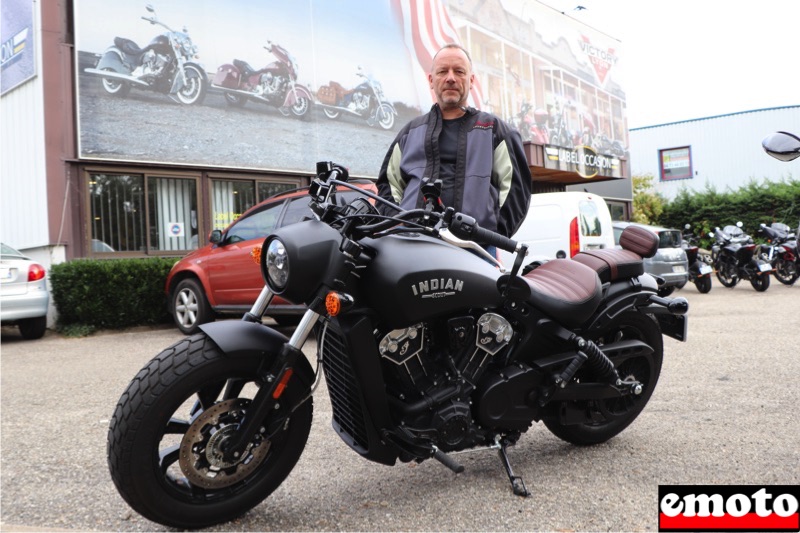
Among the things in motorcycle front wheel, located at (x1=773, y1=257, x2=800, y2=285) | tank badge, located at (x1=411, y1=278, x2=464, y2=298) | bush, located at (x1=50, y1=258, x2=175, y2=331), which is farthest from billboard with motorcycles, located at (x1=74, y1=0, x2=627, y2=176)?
tank badge, located at (x1=411, y1=278, x2=464, y2=298)

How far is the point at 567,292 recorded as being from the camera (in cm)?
292

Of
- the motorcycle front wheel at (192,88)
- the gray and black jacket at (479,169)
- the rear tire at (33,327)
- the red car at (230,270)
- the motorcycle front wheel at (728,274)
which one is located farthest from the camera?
the motorcycle front wheel at (728,274)

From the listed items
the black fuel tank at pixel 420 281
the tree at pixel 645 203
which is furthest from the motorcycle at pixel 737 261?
the black fuel tank at pixel 420 281

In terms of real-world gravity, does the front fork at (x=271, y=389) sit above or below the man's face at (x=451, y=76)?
below

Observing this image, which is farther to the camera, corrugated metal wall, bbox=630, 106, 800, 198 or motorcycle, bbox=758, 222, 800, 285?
corrugated metal wall, bbox=630, 106, 800, 198

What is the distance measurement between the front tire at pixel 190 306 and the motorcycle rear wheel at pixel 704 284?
9.60 meters

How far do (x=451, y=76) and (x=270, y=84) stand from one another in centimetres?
934

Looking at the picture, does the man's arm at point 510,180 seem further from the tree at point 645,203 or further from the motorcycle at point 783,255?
the tree at point 645,203

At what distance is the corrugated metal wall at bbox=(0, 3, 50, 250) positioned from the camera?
31.2 ft

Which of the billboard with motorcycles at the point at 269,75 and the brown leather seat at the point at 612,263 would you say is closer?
the brown leather seat at the point at 612,263

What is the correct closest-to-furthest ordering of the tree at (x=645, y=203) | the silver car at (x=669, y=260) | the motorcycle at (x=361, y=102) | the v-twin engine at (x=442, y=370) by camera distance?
the v-twin engine at (x=442, y=370) < the silver car at (x=669, y=260) < the motorcycle at (x=361, y=102) < the tree at (x=645, y=203)

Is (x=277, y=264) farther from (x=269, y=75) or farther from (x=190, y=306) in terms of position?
(x=269, y=75)

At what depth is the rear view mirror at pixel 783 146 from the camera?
301 centimetres

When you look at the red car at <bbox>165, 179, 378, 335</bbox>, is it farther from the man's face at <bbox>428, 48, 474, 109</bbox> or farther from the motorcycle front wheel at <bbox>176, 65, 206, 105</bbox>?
the man's face at <bbox>428, 48, 474, 109</bbox>
